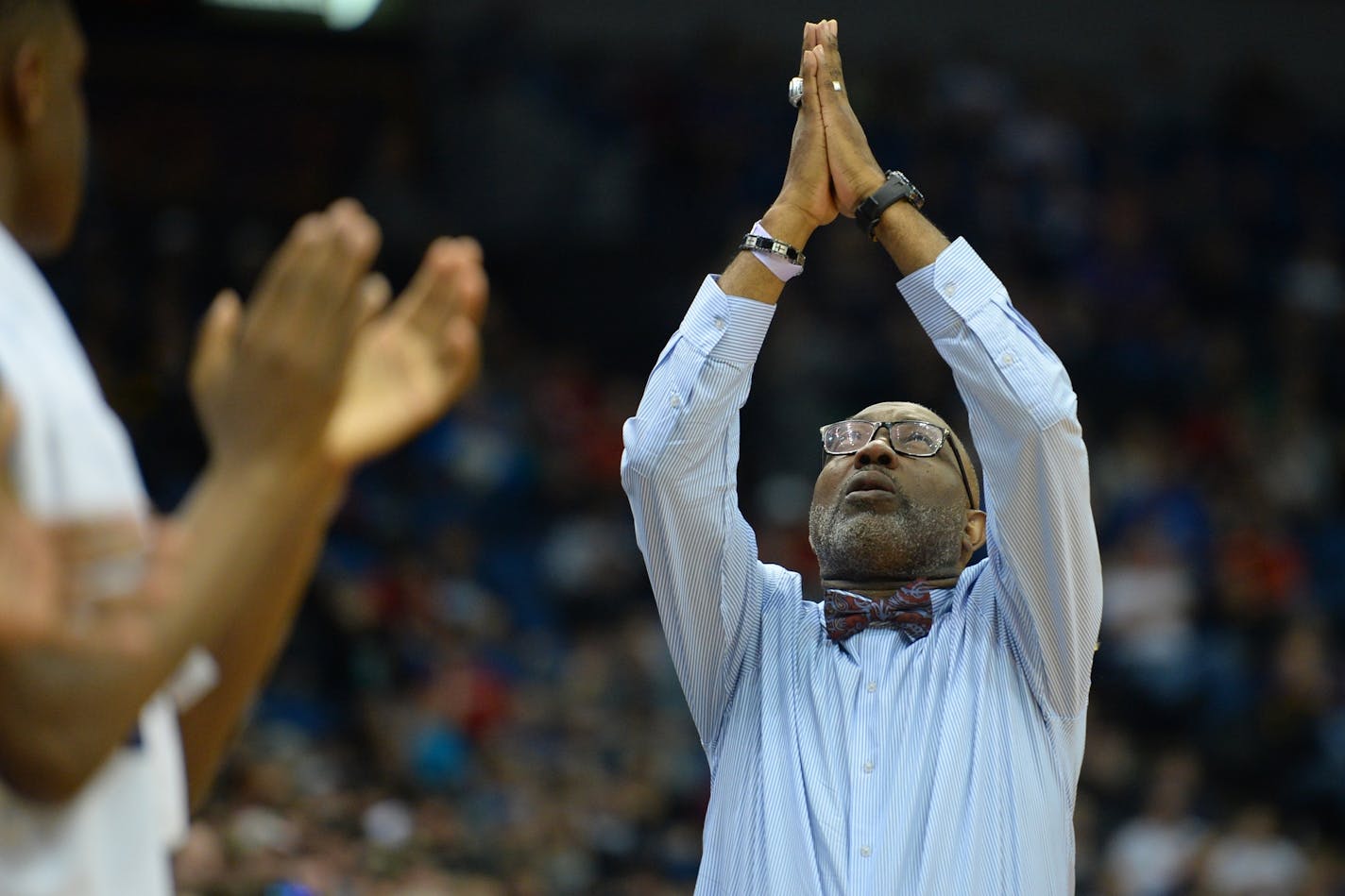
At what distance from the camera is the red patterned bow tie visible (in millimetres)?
3572

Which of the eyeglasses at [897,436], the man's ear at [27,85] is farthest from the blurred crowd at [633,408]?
the man's ear at [27,85]

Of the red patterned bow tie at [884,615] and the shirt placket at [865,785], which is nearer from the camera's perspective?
the shirt placket at [865,785]

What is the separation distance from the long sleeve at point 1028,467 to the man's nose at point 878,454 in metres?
0.33

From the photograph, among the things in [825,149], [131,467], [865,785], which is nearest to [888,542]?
[865,785]

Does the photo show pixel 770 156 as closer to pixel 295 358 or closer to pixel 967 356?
pixel 967 356

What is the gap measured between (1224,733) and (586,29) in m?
6.65

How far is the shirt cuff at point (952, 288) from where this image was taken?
338cm

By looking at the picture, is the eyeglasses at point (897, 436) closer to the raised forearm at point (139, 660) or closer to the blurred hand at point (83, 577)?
the raised forearm at point (139, 660)

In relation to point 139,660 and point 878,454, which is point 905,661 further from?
point 139,660

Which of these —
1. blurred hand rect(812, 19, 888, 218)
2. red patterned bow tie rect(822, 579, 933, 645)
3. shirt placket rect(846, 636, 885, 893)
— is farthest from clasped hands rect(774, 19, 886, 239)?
shirt placket rect(846, 636, 885, 893)

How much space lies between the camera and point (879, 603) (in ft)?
11.8

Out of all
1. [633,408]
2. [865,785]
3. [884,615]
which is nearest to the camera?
[865,785]

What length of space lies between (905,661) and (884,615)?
12cm

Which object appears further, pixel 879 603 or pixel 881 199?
pixel 879 603
